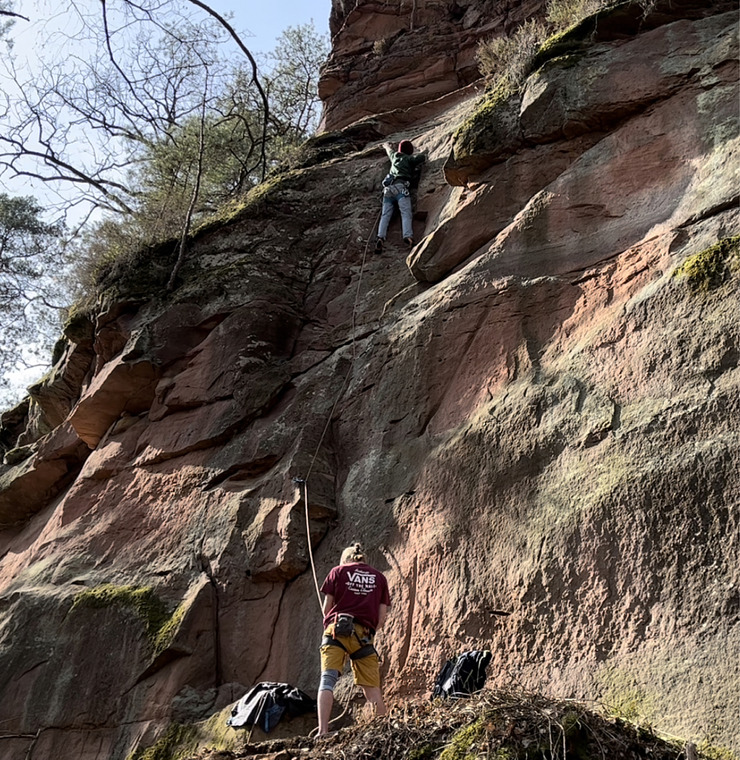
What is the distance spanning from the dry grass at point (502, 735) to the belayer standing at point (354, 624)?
110 cm

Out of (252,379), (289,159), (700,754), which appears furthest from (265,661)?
(289,159)

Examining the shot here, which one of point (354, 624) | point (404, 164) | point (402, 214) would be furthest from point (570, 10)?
point (354, 624)

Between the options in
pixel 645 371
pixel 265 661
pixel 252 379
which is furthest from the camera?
pixel 252 379

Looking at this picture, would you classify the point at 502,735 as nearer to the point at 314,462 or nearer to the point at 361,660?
the point at 361,660

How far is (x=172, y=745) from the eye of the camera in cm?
818

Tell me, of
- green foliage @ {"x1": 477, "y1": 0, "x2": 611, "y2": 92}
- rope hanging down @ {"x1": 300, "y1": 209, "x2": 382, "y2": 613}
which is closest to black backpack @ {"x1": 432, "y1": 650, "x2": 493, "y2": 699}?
rope hanging down @ {"x1": 300, "y1": 209, "x2": 382, "y2": 613}

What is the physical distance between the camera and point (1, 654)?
952 centimetres

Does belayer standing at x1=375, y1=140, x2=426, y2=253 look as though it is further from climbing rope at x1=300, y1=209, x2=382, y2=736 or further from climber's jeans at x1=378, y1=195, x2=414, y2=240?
climbing rope at x1=300, y1=209, x2=382, y2=736

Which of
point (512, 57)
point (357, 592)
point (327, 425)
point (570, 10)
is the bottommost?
point (357, 592)

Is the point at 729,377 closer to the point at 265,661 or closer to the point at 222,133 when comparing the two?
the point at 265,661

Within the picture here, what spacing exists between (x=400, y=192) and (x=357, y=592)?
6857mm

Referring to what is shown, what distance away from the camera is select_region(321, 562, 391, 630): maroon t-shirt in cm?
693

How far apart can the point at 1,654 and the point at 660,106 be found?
9132 millimetres

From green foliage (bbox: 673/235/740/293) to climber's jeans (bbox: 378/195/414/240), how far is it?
505 centimetres
